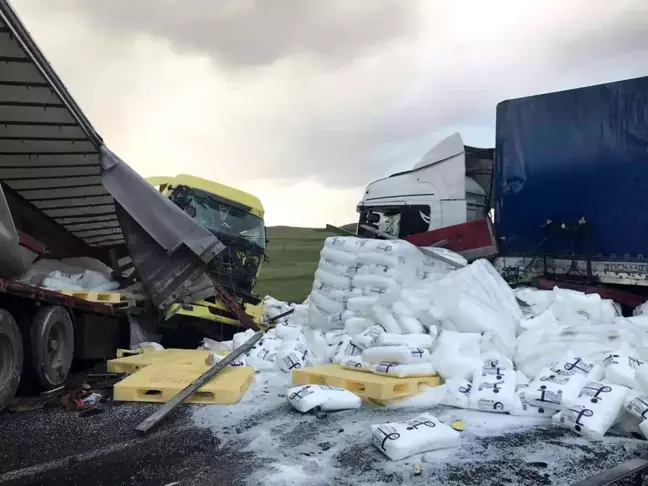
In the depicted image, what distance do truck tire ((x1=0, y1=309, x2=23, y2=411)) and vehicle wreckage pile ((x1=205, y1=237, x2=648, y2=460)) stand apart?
6.73 feet

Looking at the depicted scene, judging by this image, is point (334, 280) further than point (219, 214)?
No

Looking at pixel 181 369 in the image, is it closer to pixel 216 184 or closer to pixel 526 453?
pixel 526 453

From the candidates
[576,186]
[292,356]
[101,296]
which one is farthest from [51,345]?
[576,186]

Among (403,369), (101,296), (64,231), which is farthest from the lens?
(64,231)

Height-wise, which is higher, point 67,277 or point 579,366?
point 67,277

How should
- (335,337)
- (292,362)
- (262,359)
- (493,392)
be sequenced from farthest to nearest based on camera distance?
(335,337), (262,359), (292,362), (493,392)

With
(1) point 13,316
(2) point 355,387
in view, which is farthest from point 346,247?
(1) point 13,316

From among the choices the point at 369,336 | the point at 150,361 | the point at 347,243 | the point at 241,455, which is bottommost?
the point at 241,455

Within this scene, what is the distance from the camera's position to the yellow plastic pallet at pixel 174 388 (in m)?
4.73

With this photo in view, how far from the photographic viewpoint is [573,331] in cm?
521

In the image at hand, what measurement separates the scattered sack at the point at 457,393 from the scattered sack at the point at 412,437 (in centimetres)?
80

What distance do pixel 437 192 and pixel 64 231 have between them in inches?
220

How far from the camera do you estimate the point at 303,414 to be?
14.4 ft

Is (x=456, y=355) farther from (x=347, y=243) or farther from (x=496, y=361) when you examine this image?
(x=347, y=243)
